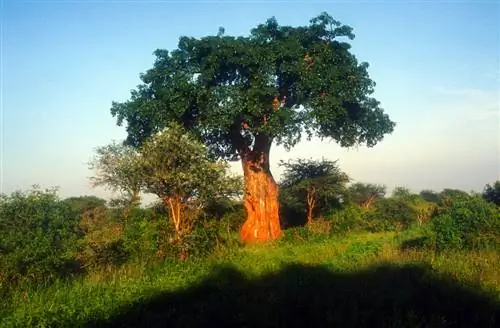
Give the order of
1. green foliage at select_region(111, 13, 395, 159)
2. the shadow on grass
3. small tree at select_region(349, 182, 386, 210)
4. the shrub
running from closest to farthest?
the shadow on grass
the shrub
green foliage at select_region(111, 13, 395, 159)
small tree at select_region(349, 182, 386, 210)

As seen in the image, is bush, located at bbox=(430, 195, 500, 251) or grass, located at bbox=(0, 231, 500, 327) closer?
grass, located at bbox=(0, 231, 500, 327)

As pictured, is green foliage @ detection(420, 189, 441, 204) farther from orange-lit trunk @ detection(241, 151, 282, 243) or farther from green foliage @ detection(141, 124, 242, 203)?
green foliage @ detection(141, 124, 242, 203)

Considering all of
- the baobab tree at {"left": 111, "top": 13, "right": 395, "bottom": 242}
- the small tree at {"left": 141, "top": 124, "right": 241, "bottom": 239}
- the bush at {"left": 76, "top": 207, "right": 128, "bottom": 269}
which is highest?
the baobab tree at {"left": 111, "top": 13, "right": 395, "bottom": 242}

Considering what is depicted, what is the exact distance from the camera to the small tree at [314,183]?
947 inches

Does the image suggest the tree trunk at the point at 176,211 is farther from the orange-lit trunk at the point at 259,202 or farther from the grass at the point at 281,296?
the orange-lit trunk at the point at 259,202

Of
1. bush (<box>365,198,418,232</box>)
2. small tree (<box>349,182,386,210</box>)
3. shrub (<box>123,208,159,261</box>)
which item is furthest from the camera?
small tree (<box>349,182,386,210</box>)

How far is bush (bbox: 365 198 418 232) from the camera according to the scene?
2508 cm

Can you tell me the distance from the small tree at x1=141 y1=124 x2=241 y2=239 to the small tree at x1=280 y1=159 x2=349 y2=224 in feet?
38.1

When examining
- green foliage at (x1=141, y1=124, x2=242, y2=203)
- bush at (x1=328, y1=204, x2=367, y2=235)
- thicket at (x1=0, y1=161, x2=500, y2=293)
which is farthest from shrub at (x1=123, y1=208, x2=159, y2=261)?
bush at (x1=328, y1=204, x2=367, y2=235)

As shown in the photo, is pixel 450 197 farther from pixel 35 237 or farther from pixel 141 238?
pixel 35 237

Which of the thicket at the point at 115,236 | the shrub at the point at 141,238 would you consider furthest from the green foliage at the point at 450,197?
the shrub at the point at 141,238

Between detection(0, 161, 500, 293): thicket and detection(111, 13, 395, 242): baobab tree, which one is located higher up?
detection(111, 13, 395, 242): baobab tree

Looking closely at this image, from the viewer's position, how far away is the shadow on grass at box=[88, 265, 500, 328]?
6.18 meters

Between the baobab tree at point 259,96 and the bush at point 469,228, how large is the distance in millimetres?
7546
